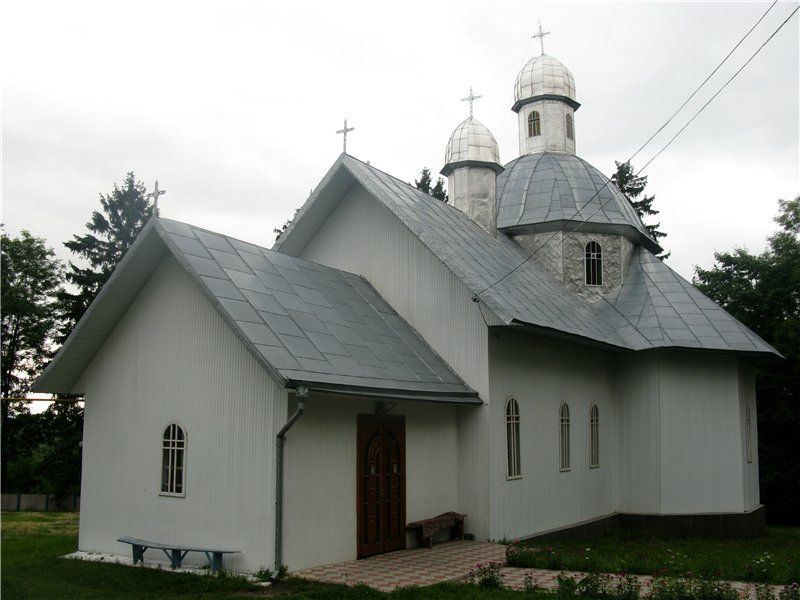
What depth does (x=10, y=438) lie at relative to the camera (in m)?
33.8

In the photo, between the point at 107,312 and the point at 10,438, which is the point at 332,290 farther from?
the point at 10,438

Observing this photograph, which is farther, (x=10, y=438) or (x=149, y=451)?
(x=10, y=438)

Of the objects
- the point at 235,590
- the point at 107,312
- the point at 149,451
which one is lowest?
the point at 235,590

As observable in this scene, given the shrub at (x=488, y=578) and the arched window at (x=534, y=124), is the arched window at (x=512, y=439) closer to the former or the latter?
the shrub at (x=488, y=578)

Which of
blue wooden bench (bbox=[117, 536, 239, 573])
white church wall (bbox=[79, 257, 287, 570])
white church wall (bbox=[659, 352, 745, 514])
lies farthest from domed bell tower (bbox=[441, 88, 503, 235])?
blue wooden bench (bbox=[117, 536, 239, 573])

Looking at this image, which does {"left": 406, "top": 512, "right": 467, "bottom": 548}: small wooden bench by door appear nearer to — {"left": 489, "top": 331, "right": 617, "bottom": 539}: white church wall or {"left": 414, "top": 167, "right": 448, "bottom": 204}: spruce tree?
{"left": 489, "top": 331, "right": 617, "bottom": 539}: white church wall

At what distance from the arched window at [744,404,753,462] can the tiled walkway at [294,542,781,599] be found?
31.0 ft

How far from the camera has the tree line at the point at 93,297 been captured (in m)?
27.0

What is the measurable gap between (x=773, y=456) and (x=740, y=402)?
8.78 m

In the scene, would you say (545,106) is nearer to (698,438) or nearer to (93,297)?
(698,438)

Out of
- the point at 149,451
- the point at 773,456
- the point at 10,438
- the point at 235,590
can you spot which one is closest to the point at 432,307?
the point at 149,451

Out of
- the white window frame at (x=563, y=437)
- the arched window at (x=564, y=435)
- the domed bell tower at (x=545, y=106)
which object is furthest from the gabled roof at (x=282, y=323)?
the domed bell tower at (x=545, y=106)

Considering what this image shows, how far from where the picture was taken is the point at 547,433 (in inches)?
→ 647

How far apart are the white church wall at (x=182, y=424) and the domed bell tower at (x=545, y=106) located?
1462 centimetres
